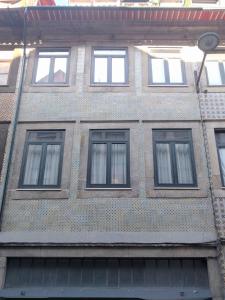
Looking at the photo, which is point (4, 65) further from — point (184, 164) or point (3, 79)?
point (184, 164)

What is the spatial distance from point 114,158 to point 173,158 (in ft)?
5.39

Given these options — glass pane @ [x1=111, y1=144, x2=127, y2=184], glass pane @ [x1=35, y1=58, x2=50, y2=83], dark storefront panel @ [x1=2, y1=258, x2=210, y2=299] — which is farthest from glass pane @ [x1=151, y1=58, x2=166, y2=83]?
dark storefront panel @ [x1=2, y1=258, x2=210, y2=299]

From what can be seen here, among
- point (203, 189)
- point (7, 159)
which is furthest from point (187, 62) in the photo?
point (7, 159)

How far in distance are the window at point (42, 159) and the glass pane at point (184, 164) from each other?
10.7ft

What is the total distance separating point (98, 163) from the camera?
1009 centimetres

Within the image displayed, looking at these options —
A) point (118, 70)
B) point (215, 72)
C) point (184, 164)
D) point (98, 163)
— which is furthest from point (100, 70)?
point (184, 164)

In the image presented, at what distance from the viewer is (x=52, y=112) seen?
10766mm

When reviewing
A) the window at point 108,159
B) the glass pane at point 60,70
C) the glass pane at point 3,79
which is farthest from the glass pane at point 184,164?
the glass pane at point 3,79

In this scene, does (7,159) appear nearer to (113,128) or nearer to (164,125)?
(113,128)

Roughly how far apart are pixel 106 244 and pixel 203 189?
9.60 feet

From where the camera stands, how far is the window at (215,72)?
11.4 meters

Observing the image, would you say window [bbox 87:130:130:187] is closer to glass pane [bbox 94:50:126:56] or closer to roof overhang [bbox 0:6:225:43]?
glass pane [bbox 94:50:126:56]

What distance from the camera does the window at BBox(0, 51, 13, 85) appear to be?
1164 cm

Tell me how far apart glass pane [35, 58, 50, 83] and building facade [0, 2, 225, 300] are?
2.3 inches
